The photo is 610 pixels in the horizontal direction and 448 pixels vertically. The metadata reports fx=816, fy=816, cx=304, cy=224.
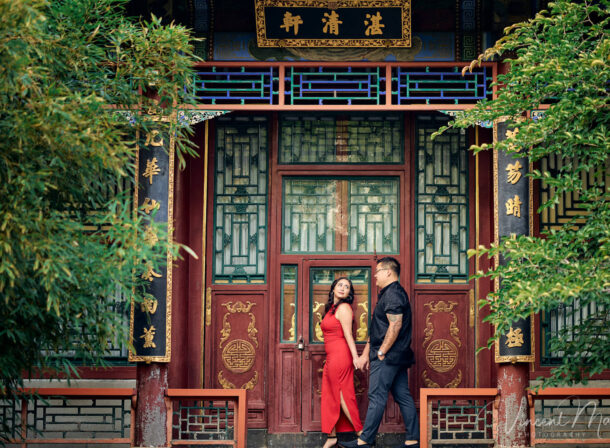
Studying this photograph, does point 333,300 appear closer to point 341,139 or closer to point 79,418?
point 341,139

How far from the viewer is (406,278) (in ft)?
26.0

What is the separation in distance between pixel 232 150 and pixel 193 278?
133 cm

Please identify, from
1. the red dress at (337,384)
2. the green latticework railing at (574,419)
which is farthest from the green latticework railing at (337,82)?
the green latticework railing at (574,419)

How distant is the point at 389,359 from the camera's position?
7105 millimetres

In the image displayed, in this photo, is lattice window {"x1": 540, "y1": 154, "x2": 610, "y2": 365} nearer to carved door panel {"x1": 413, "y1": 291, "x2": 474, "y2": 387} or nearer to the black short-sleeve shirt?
carved door panel {"x1": 413, "y1": 291, "x2": 474, "y2": 387}

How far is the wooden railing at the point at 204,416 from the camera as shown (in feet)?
23.2

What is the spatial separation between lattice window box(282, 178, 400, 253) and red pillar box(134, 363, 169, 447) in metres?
1.76

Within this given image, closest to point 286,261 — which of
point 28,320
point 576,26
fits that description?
point 28,320

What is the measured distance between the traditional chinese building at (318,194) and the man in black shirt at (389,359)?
0.62 m

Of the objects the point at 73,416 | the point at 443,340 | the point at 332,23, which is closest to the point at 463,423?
the point at 443,340

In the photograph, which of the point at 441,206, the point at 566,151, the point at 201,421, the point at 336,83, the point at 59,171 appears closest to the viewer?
the point at 59,171

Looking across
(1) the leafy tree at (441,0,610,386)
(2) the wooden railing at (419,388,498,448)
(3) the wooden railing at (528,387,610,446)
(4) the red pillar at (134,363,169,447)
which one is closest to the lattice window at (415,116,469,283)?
(2) the wooden railing at (419,388,498,448)

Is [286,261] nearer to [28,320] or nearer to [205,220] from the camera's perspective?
[205,220]

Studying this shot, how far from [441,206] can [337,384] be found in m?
2.07
